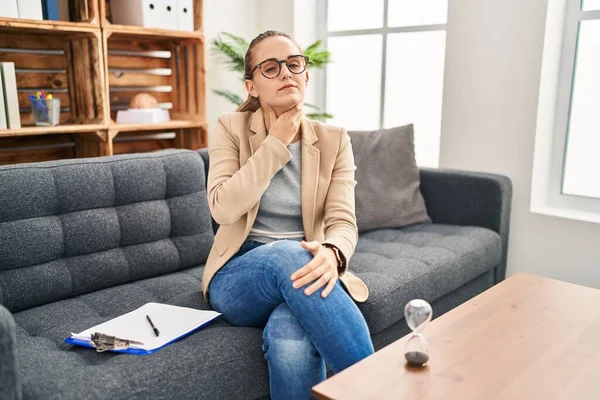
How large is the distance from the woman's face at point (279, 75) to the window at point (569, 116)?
55.4 inches

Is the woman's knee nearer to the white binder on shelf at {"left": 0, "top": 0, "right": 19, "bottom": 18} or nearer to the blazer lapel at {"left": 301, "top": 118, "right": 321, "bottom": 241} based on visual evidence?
the blazer lapel at {"left": 301, "top": 118, "right": 321, "bottom": 241}

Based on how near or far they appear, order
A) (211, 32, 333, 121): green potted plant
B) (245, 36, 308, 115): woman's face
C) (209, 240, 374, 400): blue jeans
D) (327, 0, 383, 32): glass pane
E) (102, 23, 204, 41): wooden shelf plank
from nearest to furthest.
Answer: (209, 240, 374, 400): blue jeans
(245, 36, 308, 115): woman's face
(102, 23, 204, 41): wooden shelf plank
(211, 32, 333, 121): green potted plant
(327, 0, 383, 32): glass pane

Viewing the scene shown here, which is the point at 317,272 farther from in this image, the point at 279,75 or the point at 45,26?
the point at 45,26

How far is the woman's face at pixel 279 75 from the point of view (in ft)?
5.08

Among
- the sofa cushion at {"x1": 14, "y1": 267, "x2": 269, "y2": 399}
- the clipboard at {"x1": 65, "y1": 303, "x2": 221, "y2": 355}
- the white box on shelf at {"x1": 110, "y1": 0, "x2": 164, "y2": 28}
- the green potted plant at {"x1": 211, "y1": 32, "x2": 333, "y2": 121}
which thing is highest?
the white box on shelf at {"x1": 110, "y1": 0, "x2": 164, "y2": 28}

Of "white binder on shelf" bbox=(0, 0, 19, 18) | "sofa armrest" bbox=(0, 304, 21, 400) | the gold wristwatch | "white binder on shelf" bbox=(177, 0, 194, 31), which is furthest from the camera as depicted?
"white binder on shelf" bbox=(177, 0, 194, 31)

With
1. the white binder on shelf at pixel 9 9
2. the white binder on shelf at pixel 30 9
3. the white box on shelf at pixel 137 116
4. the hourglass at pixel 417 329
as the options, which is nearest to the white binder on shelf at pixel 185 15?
the white box on shelf at pixel 137 116

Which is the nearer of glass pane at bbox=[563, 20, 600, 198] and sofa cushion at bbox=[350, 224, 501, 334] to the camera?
sofa cushion at bbox=[350, 224, 501, 334]

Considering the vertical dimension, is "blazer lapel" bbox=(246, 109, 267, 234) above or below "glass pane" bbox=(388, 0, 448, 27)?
below

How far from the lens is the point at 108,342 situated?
1.27 meters

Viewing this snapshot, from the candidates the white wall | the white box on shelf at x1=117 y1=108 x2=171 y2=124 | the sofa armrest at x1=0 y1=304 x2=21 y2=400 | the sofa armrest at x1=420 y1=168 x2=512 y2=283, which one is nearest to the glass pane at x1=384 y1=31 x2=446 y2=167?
the white wall

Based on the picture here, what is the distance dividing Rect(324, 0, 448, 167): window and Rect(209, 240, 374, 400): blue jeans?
194 cm

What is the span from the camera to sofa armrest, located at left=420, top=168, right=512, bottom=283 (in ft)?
7.65

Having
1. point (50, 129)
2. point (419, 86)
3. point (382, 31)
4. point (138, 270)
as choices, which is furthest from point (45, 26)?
point (419, 86)
